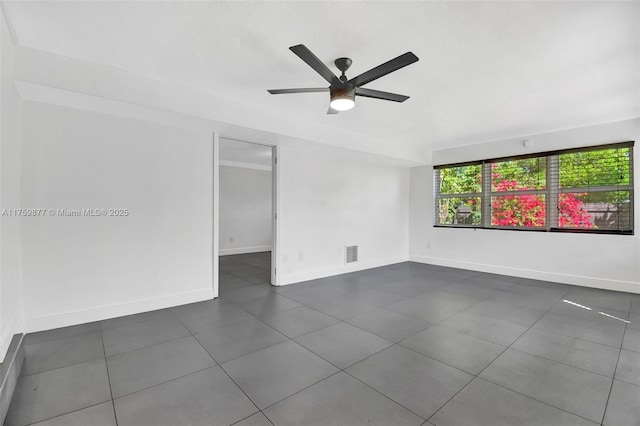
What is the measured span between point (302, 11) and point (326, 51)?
1.57 ft

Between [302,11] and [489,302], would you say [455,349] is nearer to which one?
[489,302]

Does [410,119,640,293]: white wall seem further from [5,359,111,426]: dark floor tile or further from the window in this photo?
[5,359,111,426]: dark floor tile

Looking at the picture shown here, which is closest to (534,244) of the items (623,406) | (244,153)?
(623,406)

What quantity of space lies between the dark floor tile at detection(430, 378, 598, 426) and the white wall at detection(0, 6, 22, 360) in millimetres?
2796

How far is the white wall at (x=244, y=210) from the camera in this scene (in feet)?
24.4

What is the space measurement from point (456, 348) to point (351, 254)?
3095mm

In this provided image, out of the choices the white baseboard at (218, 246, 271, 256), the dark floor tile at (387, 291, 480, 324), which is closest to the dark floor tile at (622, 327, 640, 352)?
the dark floor tile at (387, 291, 480, 324)

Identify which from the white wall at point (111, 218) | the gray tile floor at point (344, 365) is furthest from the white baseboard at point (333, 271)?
the white wall at point (111, 218)

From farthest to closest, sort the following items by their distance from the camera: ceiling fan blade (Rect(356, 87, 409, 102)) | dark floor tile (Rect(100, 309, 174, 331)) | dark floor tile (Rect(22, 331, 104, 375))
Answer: dark floor tile (Rect(100, 309, 174, 331)), ceiling fan blade (Rect(356, 87, 409, 102)), dark floor tile (Rect(22, 331, 104, 375))

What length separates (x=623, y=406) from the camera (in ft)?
5.57

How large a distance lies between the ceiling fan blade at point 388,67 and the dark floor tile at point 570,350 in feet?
8.18

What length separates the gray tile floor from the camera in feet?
5.37

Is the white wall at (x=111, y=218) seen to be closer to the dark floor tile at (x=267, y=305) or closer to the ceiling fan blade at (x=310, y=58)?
the dark floor tile at (x=267, y=305)

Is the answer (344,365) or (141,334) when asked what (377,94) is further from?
(141,334)
